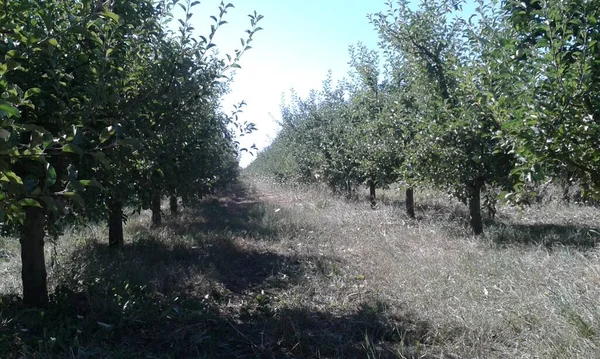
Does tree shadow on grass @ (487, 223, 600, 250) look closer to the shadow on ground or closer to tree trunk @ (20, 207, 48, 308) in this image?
the shadow on ground

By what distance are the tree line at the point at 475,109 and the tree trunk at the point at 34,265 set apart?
4.28 metres

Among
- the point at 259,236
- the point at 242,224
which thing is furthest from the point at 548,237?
the point at 242,224

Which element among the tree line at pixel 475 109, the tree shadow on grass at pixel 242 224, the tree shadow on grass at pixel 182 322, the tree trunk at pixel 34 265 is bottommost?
the tree shadow on grass at pixel 182 322

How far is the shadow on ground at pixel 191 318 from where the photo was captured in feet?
13.7

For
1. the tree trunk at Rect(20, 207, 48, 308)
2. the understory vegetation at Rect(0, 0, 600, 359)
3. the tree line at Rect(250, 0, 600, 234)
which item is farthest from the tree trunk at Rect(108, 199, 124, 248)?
the tree line at Rect(250, 0, 600, 234)

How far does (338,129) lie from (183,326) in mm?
14057

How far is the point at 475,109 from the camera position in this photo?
6.73m

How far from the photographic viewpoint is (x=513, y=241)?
800 cm

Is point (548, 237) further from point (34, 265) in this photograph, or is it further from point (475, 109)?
point (34, 265)

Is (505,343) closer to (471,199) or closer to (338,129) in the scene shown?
(471,199)

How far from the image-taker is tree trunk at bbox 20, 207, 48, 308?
4781mm

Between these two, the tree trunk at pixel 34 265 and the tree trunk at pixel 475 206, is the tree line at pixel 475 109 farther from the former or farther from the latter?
the tree trunk at pixel 34 265

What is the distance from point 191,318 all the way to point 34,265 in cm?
162

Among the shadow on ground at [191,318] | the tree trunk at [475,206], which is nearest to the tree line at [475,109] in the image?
the tree trunk at [475,206]
